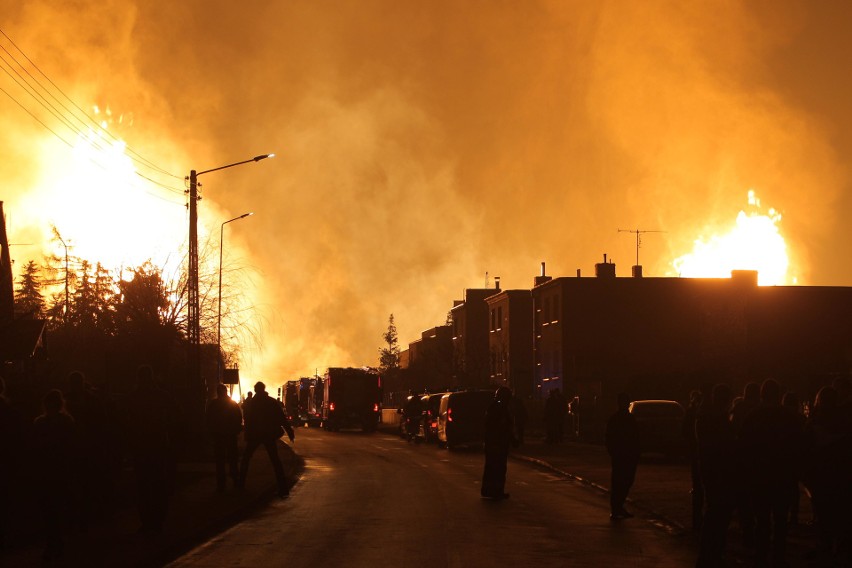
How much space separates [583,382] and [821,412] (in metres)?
45.7

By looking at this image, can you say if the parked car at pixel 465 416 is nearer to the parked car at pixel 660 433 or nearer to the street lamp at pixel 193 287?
the parked car at pixel 660 433

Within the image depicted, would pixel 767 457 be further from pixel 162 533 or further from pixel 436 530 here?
pixel 162 533

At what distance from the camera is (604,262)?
84875mm

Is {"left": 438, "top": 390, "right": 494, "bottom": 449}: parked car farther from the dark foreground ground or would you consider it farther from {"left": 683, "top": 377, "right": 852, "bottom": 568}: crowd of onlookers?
{"left": 683, "top": 377, "right": 852, "bottom": 568}: crowd of onlookers

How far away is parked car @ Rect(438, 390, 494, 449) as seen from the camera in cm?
4056

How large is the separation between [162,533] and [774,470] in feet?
Answer: 25.0

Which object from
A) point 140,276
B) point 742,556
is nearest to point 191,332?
point 140,276

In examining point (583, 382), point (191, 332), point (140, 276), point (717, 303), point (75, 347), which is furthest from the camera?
point (717, 303)

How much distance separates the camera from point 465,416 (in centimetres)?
4072

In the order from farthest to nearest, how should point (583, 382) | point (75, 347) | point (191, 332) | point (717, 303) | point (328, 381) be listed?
point (717, 303) < point (328, 381) < point (583, 382) < point (75, 347) < point (191, 332)

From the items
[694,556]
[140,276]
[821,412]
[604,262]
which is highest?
[604,262]

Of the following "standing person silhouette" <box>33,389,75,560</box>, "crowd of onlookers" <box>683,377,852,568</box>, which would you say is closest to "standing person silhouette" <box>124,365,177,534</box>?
"standing person silhouette" <box>33,389,75,560</box>

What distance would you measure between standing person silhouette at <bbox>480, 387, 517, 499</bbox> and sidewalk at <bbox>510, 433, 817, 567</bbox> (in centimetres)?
229

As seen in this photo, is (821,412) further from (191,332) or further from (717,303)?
(717,303)
